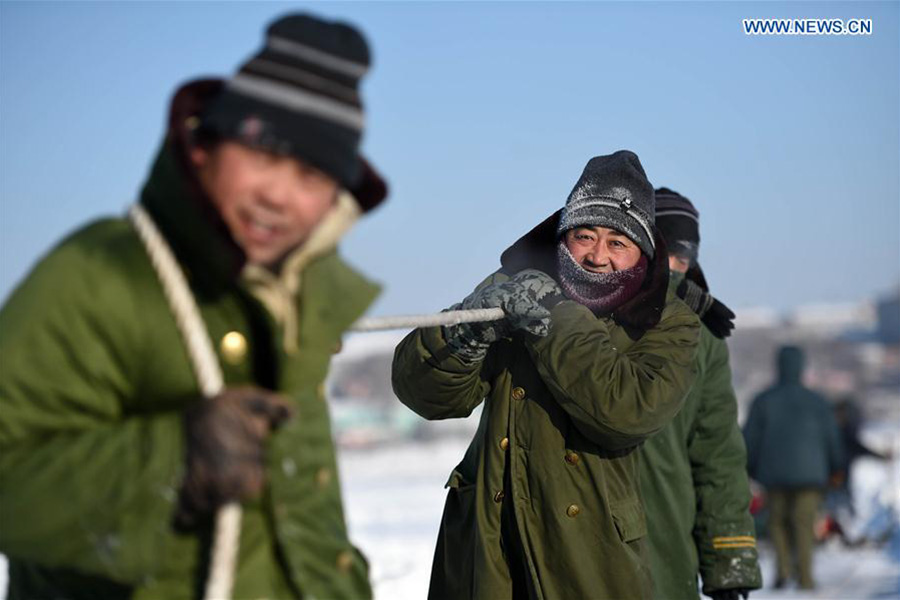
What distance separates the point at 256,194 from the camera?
2219 mm

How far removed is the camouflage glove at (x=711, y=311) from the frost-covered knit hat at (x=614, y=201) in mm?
826

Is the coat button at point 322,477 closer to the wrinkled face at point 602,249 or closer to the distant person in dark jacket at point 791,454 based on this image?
the wrinkled face at point 602,249

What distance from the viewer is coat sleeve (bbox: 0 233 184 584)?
6.87ft

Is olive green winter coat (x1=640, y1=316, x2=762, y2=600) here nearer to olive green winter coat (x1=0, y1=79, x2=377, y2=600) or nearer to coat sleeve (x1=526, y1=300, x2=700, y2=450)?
coat sleeve (x1=526, y1=300, x2=700, y2=450)

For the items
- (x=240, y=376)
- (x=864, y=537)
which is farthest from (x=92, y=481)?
(x=864, y=537)

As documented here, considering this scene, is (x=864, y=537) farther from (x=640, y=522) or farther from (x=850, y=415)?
(x=640, y=522)

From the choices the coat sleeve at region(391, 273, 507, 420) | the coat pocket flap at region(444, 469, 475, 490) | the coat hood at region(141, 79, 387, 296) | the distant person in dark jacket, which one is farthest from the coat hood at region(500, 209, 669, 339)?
the distant person in dark jacket

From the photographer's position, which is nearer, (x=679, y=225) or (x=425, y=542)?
(x=679, y=225)

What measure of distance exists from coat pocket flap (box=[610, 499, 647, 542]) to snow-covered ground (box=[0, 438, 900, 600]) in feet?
14.1

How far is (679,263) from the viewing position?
522 centimetres

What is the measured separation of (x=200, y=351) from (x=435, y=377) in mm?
1653

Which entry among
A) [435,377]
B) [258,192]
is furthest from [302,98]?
[435,377]

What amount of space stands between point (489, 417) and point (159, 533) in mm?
1977

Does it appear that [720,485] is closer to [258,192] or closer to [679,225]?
[679,225]
